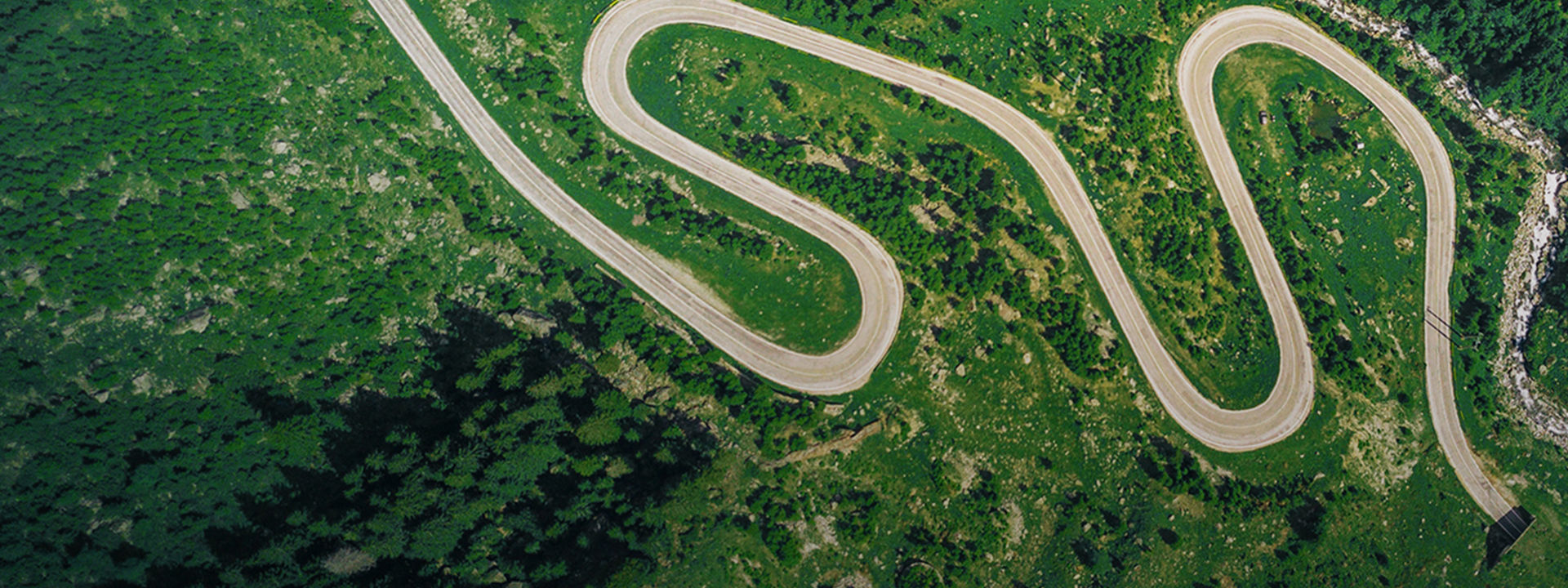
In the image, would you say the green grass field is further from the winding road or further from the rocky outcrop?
the rocky outcrop

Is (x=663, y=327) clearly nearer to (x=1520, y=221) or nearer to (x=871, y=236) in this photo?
(x=871, y=236)

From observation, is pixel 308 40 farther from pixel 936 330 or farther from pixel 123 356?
pixel 936 330

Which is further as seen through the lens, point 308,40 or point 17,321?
point 308,40

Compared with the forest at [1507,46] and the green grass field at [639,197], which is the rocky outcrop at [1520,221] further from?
the green grass field at [639,197]

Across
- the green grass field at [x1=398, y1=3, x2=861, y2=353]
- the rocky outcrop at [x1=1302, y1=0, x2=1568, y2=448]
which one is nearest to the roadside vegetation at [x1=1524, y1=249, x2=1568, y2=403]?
the rocky outcrop at [x1=1302, y1=0, x2=1568, y2=448]

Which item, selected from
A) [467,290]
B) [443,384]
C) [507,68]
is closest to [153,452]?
[443,384]

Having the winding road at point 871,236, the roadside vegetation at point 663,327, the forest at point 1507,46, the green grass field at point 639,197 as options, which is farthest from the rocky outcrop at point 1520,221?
the green grass field at point 639,197
